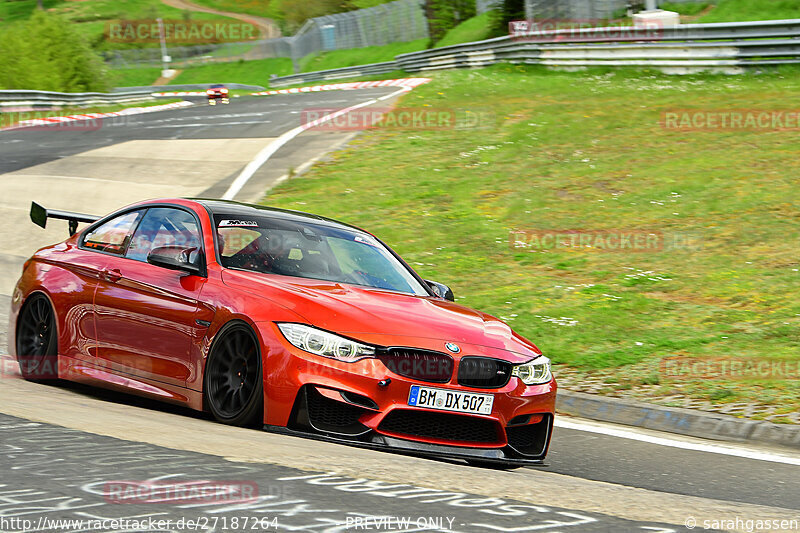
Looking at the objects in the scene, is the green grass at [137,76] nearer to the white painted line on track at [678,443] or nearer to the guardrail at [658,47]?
the guardrail at [658,47]

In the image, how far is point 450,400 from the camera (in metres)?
5.76

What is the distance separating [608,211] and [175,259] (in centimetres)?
922

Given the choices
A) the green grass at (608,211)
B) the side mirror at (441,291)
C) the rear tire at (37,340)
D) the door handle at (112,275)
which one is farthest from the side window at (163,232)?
the green grass at (608,211)

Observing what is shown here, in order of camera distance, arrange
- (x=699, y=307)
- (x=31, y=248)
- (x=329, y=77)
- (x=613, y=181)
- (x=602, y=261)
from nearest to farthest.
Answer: (x=699, y=307)
(x=602, y=261)
(x=31, y=248)
(x=613, y=181)
(x=329, y=77)

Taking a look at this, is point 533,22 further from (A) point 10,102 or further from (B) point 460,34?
(A) point 10,102

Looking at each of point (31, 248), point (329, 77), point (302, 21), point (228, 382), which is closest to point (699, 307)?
point (228, 382)

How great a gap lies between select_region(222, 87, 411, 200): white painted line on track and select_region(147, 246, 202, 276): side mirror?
9.51 meters

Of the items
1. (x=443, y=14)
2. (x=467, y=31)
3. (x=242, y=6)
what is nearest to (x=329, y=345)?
(x=467, y=31)

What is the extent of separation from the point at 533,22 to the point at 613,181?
1922 cm

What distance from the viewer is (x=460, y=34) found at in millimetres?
45562

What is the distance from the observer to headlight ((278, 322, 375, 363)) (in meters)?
5.66

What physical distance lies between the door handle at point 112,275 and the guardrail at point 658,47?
17.8 m

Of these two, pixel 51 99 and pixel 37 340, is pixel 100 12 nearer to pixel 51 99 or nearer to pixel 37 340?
pixel 51 99

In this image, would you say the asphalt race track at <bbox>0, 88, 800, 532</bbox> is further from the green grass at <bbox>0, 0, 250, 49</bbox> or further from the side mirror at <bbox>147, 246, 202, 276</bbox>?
the green grass at <bbox>0, 0, 250, 49</bbox>
